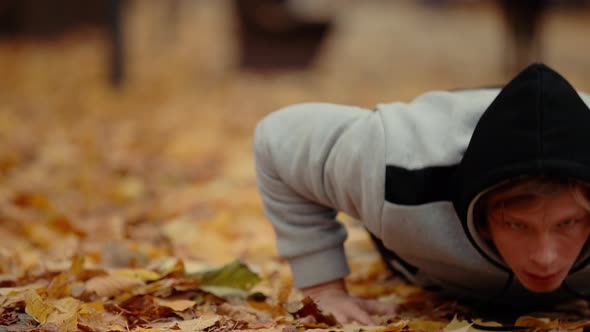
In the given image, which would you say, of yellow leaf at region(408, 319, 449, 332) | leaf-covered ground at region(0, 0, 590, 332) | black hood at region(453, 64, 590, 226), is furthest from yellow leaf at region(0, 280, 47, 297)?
black hood at region(453, 64, 590, 226)

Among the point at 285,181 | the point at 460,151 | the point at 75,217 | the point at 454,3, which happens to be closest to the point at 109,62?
the point at 75,217

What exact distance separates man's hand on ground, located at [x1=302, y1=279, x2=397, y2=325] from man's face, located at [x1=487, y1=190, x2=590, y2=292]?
382mm

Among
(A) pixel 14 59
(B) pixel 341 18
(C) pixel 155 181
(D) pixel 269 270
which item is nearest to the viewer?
(D) pixel 269 270

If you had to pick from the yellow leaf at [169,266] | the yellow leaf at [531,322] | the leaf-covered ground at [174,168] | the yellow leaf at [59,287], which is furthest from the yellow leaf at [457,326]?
the yellow leaf at [59,287]

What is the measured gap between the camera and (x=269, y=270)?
82.2 inches

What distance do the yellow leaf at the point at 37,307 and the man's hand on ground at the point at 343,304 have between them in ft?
1.61

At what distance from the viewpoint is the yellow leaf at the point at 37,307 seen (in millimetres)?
1439

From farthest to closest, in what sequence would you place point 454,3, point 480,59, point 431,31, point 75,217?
point 454,3 < point 431,31 < point 480,59 < point 75,217

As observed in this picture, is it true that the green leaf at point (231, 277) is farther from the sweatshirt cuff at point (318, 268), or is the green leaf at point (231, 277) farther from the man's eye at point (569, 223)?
the man's eye at point (569, 223)

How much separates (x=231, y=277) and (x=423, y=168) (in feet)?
1.86

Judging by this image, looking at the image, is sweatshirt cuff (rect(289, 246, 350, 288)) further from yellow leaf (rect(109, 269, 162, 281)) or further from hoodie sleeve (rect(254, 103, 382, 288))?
yellow leaf (rect(109, 269, 162, 281))

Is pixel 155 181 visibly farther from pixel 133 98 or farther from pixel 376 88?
pixel 376 88

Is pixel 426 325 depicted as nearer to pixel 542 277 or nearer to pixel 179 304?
pixel 542 277

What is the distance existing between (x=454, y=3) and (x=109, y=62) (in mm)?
5115
